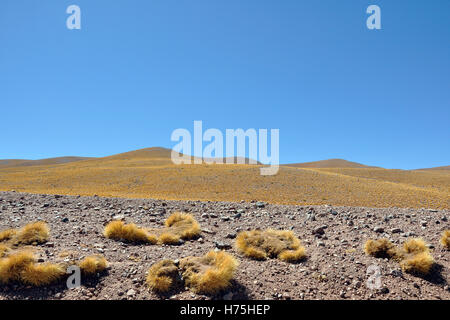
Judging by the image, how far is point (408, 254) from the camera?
710 centimetres

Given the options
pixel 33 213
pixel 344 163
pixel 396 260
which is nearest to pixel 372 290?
pixel 396 260

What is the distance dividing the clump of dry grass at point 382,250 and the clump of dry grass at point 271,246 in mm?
1704

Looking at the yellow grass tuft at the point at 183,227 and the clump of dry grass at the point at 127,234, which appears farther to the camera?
the yellow grass tuft at the point at 183,227

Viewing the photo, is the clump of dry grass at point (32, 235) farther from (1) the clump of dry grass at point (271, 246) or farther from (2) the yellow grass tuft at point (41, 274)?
(1) the clump of dry grass at point (271, 246)

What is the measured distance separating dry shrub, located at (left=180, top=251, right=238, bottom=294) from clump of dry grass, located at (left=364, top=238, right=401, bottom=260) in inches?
149

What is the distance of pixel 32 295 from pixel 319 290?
5.84m

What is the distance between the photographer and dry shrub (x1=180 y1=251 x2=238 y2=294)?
574 cm

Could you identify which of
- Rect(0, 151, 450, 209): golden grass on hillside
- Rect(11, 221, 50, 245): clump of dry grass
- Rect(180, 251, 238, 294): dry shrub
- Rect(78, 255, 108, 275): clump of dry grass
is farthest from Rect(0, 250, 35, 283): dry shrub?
Rect(0, 151, 450, 209): golden grass on hillside

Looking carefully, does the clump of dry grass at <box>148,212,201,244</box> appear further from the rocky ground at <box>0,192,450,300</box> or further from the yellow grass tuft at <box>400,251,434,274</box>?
the yellow grass tuft at <box>400,251,434,274</box>

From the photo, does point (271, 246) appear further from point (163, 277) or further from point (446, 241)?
point (446, 241)

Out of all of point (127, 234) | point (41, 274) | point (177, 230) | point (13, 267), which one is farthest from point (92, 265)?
point (177, 230)

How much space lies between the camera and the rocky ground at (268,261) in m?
5.81

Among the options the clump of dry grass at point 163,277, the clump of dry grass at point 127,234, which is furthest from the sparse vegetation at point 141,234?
the clump of dry grass at point 163,277
